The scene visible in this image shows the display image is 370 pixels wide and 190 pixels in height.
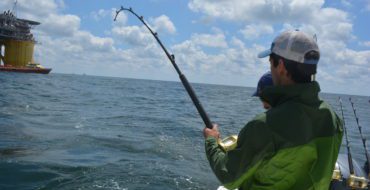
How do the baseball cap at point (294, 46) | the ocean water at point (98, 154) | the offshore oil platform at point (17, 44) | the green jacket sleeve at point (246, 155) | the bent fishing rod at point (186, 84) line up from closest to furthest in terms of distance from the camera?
the green jacket sleeve at point (246, 155) < the baseball cap at point (294, 46) < the bent fishing rod at point (186, 84) < the ocean water at point (98, 154) < the offshore oil platform at point (17, 44)

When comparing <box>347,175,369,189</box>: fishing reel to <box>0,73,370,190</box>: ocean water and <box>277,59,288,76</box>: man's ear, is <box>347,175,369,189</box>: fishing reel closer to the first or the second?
<box>277,59,288,76</box>: man's ear

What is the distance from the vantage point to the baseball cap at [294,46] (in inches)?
94.4

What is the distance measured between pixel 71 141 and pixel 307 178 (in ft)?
30.7

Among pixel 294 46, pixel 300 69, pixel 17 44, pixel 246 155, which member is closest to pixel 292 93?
pixel 300 69

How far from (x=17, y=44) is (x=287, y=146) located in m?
68.7

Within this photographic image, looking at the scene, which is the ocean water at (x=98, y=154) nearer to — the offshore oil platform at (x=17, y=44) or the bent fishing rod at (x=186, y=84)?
the bent fishing rod at (x=186, y=84)

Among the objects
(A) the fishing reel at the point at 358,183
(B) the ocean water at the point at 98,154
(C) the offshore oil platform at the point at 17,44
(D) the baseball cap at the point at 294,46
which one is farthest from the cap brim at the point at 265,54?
(C) the offshore oil platform at the point at 17,44

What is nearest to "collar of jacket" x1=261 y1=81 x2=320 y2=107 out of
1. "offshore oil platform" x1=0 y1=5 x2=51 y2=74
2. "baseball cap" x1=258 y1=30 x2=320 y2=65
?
"baseball cap" x1=258 y1=30 x2=320 y2=65

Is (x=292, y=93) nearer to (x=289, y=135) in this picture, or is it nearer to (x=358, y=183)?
(x=289, y=135)

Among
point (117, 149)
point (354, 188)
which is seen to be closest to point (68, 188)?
point (117, 149)

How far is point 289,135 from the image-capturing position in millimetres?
2275

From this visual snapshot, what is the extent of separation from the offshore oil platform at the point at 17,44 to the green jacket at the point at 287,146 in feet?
211

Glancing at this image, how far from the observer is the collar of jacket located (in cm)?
235

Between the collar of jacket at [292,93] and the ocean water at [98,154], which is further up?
the collar of jacket at [292,93]
